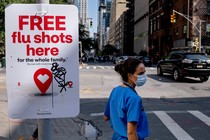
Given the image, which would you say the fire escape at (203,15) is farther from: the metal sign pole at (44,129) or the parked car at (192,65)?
the metal sign pole at (44,129)

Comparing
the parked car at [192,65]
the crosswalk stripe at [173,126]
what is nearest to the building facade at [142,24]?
the parked car at [192,65]

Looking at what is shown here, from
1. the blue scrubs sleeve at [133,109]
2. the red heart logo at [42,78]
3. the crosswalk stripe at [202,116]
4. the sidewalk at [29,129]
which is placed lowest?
the crosswalk stripe at [202,116]

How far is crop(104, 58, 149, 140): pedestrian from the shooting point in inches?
120

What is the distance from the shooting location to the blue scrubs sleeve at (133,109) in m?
3.04

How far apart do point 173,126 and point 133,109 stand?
5622 millimetres

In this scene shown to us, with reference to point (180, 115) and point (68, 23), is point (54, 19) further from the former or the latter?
point (180, 115)

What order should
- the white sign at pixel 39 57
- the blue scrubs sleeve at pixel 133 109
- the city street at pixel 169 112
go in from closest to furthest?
the white sign at pixel 39 57
the blue scrubs sleeve at pixel 133 109
the city street at pixel 169 112

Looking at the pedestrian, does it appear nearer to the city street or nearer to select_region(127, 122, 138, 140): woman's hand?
select_region(127, 122, 138, 140): woman's hand

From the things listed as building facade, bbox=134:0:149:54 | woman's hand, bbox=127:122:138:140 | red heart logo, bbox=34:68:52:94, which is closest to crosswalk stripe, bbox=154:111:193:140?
woman's hand, bbox=127:122:138:140

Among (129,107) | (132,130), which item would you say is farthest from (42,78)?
(132,130)

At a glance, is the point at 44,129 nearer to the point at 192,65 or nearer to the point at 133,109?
the point at 133,109

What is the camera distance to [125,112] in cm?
317

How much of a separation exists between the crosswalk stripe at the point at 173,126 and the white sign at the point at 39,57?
16.3ft

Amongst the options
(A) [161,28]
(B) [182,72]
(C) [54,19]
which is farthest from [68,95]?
(A) [161,28]
